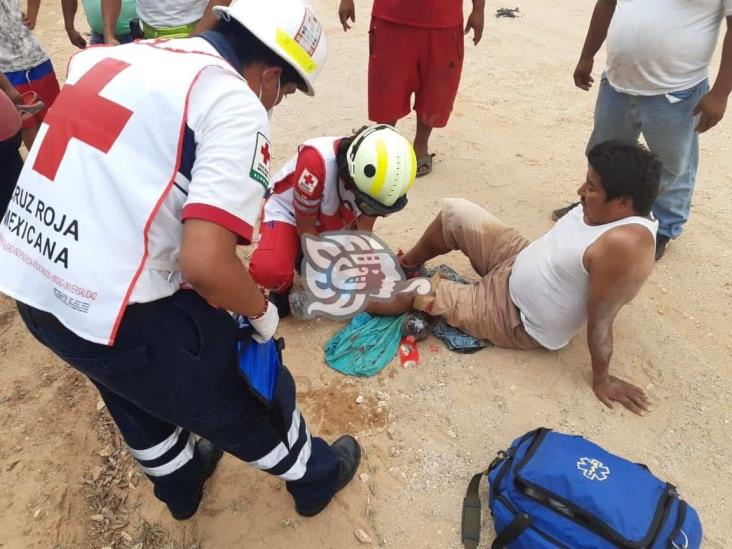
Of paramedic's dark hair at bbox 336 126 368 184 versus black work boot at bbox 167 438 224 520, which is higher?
paramedic's dark hair at bbox 336 126 368 184

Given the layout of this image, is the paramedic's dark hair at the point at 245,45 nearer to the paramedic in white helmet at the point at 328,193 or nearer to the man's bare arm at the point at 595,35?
the paramedic in white helmet at the point at 328,193

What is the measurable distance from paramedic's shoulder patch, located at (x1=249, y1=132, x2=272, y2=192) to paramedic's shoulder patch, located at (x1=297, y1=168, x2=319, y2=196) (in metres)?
1.50

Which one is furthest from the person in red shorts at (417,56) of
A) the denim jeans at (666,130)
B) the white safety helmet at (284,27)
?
the white safety helmet at (284,27)

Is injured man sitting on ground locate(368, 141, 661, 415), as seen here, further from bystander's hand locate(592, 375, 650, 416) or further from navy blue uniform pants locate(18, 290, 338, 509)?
navy blue uniform pants locate(18, 290, 338, 509)

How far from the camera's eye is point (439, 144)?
5070 mm

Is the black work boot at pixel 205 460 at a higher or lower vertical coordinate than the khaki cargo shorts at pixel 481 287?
lower

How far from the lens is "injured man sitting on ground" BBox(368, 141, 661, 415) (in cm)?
240

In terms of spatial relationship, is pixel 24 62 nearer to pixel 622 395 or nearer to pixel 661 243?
pixel 622 395

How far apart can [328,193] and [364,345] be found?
0.84 metres

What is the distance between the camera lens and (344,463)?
7.77 ft

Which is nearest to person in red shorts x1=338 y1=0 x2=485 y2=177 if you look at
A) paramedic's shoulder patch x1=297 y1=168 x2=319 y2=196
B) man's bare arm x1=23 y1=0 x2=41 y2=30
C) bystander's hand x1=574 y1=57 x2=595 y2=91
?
bystander's hand x1=574 y1=57 x2=595 y2=91

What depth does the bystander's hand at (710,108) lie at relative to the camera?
289cm

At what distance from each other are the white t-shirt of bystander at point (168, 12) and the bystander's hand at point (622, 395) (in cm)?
338

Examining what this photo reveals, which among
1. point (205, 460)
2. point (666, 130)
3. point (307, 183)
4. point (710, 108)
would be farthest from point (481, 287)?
point (205, 460)
